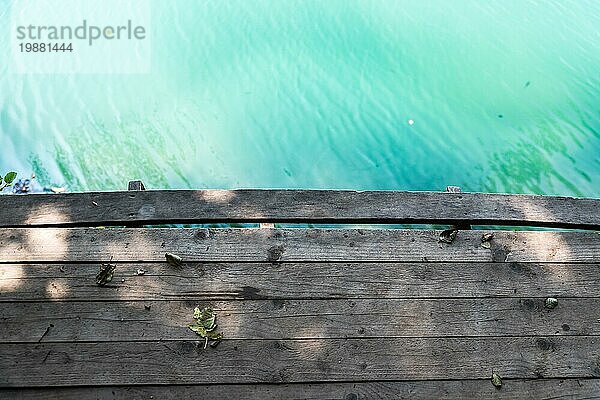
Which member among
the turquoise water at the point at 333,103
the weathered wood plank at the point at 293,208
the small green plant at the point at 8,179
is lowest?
the small green plant at the point at 8,179

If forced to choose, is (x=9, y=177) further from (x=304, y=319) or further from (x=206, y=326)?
(x=304, y=319)

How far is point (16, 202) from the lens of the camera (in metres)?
1.83

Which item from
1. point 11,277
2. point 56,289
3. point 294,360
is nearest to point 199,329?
point 294,360

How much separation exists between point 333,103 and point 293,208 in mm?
1894

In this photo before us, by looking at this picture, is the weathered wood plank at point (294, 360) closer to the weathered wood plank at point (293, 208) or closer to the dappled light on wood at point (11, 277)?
the dappled light on wood at point (11, 277)

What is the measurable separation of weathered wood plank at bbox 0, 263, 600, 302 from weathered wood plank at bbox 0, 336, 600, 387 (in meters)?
0.16

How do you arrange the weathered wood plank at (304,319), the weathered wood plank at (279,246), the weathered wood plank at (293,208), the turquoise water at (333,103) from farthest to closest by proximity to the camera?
the turquoise water at (333,103)
the weathered wood plank at (293,208)
the weathered wood plank at (279,246)
the weathered wood plank at (304,319)

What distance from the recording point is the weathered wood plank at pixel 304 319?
5.03ft

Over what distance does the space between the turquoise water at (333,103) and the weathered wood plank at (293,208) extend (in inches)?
45.1

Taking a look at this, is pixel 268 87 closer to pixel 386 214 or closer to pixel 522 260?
pixel 386 214

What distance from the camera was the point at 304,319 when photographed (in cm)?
158

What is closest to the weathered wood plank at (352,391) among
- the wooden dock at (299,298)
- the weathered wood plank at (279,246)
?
the wooden dock at (299,298)

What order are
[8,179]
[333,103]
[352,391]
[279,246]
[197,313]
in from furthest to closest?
1. [333,103]
2. [8,179]
3. [279,246]
4. [197,313]
5. [352,391]

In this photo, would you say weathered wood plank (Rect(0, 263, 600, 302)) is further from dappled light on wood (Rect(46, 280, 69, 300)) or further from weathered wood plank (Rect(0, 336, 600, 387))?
weathered wood plank (Rect(0, 336, 600, 387))
